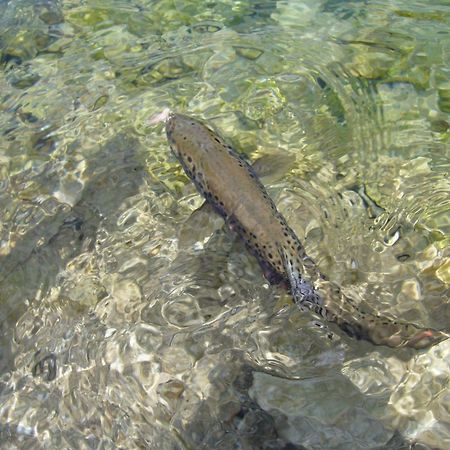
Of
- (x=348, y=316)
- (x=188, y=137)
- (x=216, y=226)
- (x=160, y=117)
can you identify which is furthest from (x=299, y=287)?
(x=160, y=117)

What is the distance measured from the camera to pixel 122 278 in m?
5.21

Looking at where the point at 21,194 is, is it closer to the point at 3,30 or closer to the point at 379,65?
the point at 3,30

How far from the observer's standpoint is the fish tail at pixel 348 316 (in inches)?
166

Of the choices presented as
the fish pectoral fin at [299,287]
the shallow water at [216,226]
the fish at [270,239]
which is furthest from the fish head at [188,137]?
the fish pectoral fin at [299,287]

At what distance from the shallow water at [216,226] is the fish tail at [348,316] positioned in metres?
0.09

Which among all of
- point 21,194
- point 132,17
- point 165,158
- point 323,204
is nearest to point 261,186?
point 323,204

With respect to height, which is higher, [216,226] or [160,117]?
[160,117]

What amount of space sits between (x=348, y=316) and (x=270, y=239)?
0.87 metres

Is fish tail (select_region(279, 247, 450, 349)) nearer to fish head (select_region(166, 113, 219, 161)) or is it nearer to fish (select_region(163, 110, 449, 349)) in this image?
fish (select_region(163, 110, 449, 349))

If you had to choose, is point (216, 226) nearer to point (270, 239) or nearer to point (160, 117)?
point (270, 239)

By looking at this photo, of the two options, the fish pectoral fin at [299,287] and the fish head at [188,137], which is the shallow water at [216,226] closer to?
the fish pectoral fin at [299,287]

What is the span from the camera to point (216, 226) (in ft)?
17.5

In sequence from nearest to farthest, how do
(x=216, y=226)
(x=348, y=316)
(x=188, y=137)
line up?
(x=348, y=316) < (x=216, y=226) < (x=188, y=137)

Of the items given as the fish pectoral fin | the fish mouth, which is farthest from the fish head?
the fish pectoral fin
